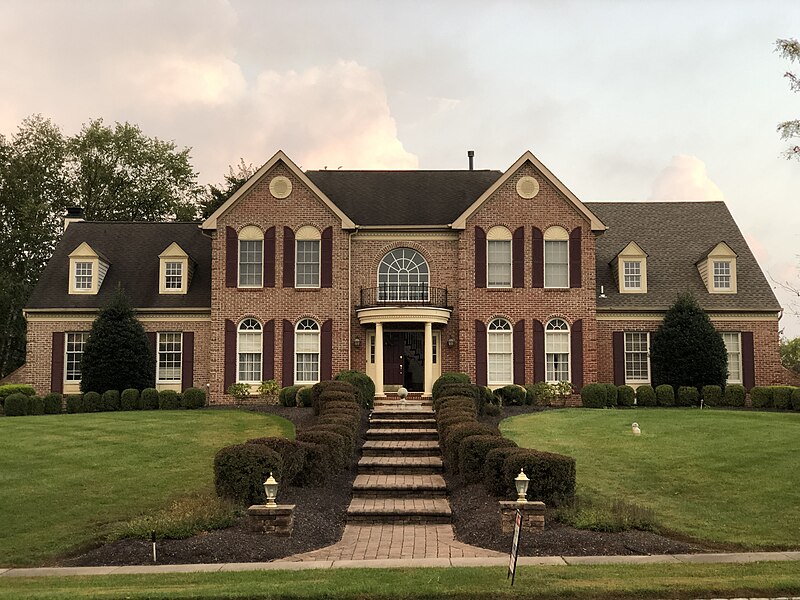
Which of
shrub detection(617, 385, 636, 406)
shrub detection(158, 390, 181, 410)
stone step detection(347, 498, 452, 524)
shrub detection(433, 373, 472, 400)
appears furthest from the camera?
shrub detection(158, 390, 181, 410)

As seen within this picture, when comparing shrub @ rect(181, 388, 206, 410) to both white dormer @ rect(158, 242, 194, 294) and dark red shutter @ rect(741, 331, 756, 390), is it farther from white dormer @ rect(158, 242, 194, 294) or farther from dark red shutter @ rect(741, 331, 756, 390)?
dark red shutter @ rect(741, 331, 756, 390)

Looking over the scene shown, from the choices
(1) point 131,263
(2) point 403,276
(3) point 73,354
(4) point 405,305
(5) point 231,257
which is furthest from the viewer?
(1) point 131,263

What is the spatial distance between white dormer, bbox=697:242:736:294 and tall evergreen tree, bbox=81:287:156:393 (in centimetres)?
2126

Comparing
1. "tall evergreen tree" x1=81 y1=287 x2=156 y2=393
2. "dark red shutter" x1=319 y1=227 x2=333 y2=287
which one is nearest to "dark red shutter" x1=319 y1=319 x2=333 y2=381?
"dark red shutter" x1=319 y1=227 x2=333 y2=287

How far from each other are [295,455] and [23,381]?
70.2 ft

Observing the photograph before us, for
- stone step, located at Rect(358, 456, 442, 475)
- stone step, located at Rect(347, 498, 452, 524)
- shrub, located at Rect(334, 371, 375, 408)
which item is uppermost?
shrub, located at Rect(334, 371, 375, 408)

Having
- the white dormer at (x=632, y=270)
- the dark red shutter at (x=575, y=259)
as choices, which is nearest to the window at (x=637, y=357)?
the white dormer at (x=632, y=270)

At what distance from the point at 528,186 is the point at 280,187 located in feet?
29.6

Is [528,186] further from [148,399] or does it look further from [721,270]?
[148,399]

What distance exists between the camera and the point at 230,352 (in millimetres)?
30484

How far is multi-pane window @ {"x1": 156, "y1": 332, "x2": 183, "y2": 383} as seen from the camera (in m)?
31.6

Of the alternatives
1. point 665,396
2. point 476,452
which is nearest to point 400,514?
point 476,452

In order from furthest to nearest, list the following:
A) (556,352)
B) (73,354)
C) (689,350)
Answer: (73,354) < (556,352) < (689,350)

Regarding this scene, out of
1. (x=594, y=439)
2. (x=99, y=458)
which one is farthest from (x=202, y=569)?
(x=594, y=439)
